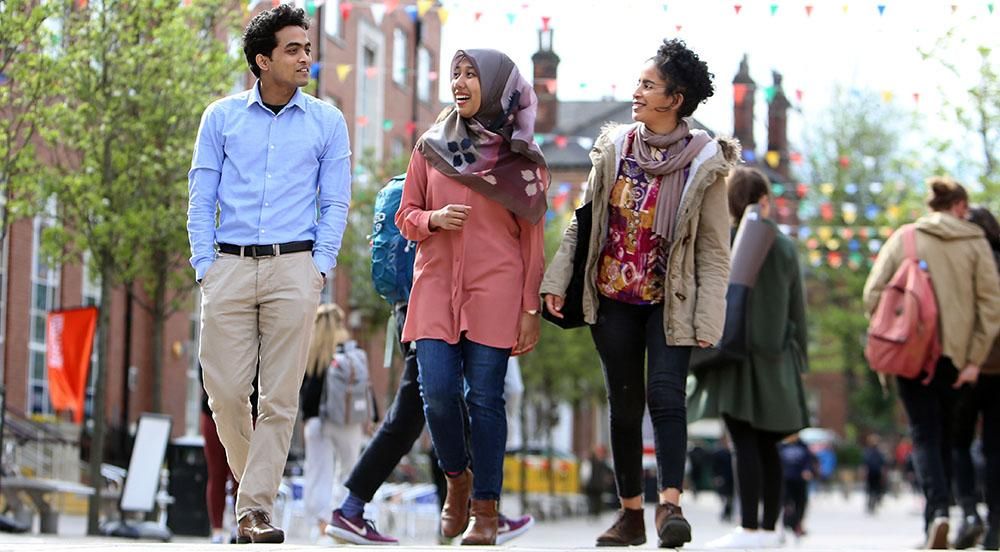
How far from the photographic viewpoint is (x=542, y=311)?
7590 mm

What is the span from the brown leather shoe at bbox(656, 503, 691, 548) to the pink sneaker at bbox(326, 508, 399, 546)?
1355 mm

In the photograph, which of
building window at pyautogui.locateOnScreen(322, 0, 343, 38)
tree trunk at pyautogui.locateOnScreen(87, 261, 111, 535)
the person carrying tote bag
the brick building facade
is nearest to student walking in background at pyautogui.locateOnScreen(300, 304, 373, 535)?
tree trunk at pyautogui.locateOnScreen(87, 261, 111, 535)

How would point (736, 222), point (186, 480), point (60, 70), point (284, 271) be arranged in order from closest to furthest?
point (284, 271) → point (736, 222) → point (60, 70) → point (186, 480)

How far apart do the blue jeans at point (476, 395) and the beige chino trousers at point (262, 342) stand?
20.1 inches

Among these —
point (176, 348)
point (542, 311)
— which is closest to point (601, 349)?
point (542, 311)

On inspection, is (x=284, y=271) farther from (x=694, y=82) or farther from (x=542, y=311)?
(x=694, y=82)

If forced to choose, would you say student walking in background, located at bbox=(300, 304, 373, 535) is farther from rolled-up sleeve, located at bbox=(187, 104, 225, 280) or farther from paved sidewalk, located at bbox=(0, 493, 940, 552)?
rolled-up sleeve, located at bbox=(187, 104, 225, 280)

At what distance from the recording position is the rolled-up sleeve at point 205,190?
7.18 m

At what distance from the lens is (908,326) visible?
418 inches

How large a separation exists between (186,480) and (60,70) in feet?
13.7

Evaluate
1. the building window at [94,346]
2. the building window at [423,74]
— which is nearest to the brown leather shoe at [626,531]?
the building window at [94,346]

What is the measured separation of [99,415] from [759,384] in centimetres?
804

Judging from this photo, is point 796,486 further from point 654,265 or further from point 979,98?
point 654,265

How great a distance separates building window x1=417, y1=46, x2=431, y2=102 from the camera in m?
47.2
